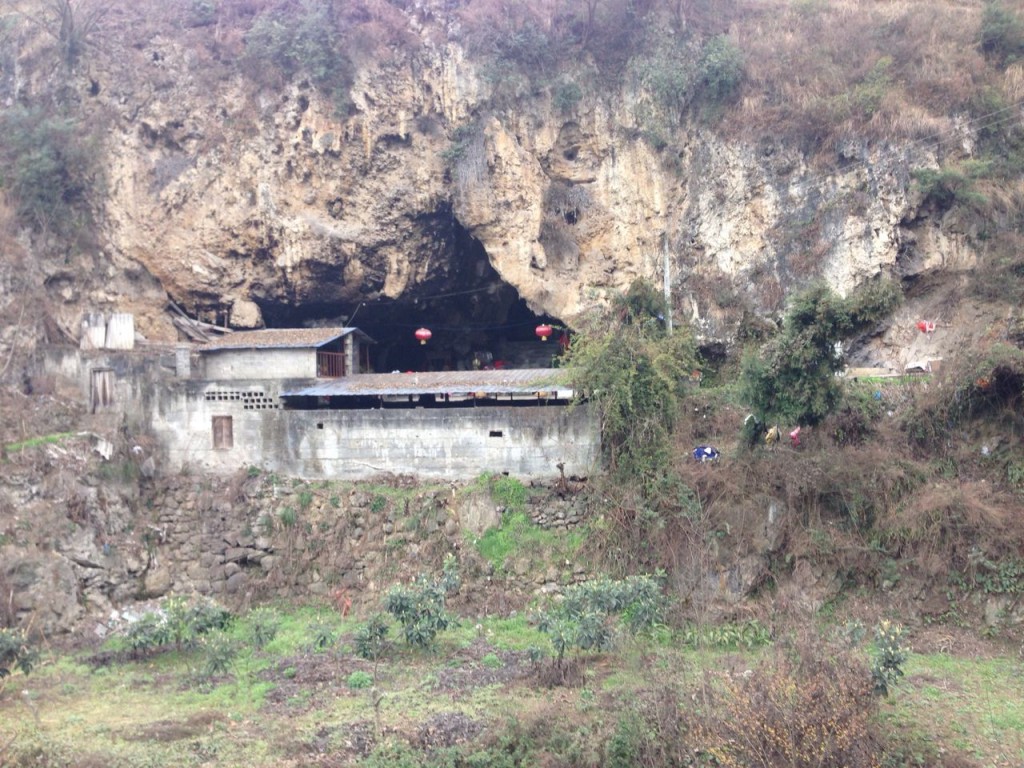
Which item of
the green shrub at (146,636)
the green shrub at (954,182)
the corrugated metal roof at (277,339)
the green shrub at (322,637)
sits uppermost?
the green shrub at (954,182)

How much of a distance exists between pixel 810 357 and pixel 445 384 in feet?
27.7

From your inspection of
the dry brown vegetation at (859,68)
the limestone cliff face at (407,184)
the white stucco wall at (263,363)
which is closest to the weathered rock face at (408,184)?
the limestone cliff face at (407,184)

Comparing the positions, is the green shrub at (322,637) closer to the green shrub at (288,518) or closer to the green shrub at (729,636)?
the green shrub at (288,518)

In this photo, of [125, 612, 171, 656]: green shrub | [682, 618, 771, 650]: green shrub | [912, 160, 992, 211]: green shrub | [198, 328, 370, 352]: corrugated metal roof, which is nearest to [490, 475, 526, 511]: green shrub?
[682, 618, 771, 650]: green shrub

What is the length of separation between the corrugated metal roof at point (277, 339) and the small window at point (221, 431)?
2091 mm

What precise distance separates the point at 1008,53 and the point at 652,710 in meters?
21.8

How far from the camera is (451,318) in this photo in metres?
28.9

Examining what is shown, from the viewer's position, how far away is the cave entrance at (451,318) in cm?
2656

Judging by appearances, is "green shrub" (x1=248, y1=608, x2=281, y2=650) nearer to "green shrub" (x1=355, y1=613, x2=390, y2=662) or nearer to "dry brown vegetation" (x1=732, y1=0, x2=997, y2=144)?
"green shrub" (x1=355, y1=613, x2=390, y2=662)

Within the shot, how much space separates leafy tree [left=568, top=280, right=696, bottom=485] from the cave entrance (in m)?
7.04

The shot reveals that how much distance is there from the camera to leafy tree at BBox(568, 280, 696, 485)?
1812 centimetres

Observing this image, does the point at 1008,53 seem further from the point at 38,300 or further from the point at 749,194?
the point at 38,300

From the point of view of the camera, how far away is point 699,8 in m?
26.1

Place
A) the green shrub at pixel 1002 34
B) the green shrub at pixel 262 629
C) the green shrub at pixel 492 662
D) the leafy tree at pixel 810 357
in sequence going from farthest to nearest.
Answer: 1. the green shrub at pixel 1002 34
2. the leafy tree at pixel 810 357
3. the green shrub at pixel 262 629
4. the green shrub at pixel 492 662
